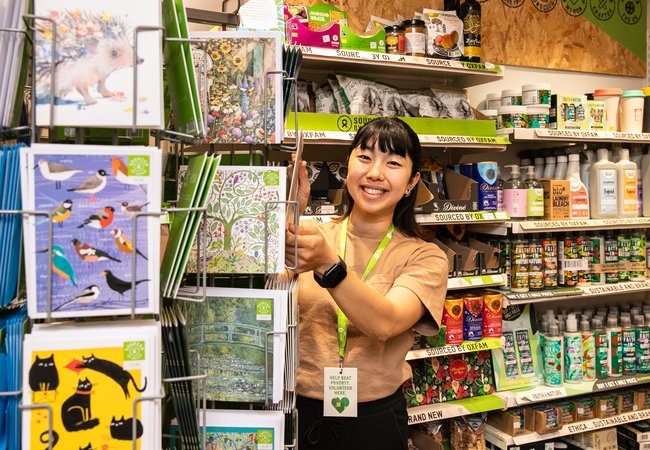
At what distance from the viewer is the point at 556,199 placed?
309 centimetres

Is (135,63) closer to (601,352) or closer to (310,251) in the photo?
→ (310,251)

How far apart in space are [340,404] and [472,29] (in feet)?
6.86

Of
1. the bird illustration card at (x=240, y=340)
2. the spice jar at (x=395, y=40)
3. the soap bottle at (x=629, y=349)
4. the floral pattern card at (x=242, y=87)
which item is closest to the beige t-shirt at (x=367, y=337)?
the bird illustration card at (x=240, y=340)

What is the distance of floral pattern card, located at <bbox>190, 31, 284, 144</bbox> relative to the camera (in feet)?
3.68

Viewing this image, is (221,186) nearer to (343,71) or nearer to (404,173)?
(404,173)

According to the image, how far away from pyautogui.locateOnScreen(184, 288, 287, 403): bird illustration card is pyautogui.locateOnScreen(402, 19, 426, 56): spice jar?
77.3 inches

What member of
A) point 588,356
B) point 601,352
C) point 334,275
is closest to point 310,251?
point 334,275

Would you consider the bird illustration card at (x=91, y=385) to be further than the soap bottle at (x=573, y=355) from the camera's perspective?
No

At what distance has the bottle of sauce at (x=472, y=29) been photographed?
9.29 ft

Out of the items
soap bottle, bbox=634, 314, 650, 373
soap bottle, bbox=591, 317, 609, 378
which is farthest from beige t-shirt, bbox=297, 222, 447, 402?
soap bottle, bbox=634, 314, 650, 373

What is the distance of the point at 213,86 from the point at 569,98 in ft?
9.02

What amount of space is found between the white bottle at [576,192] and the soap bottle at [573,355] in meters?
0.62

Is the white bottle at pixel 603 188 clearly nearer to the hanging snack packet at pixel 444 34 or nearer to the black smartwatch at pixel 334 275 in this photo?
the hanging snack packet at pixel 444 34

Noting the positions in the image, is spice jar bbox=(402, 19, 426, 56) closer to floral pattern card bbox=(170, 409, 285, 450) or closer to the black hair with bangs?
the black hair with bangs
